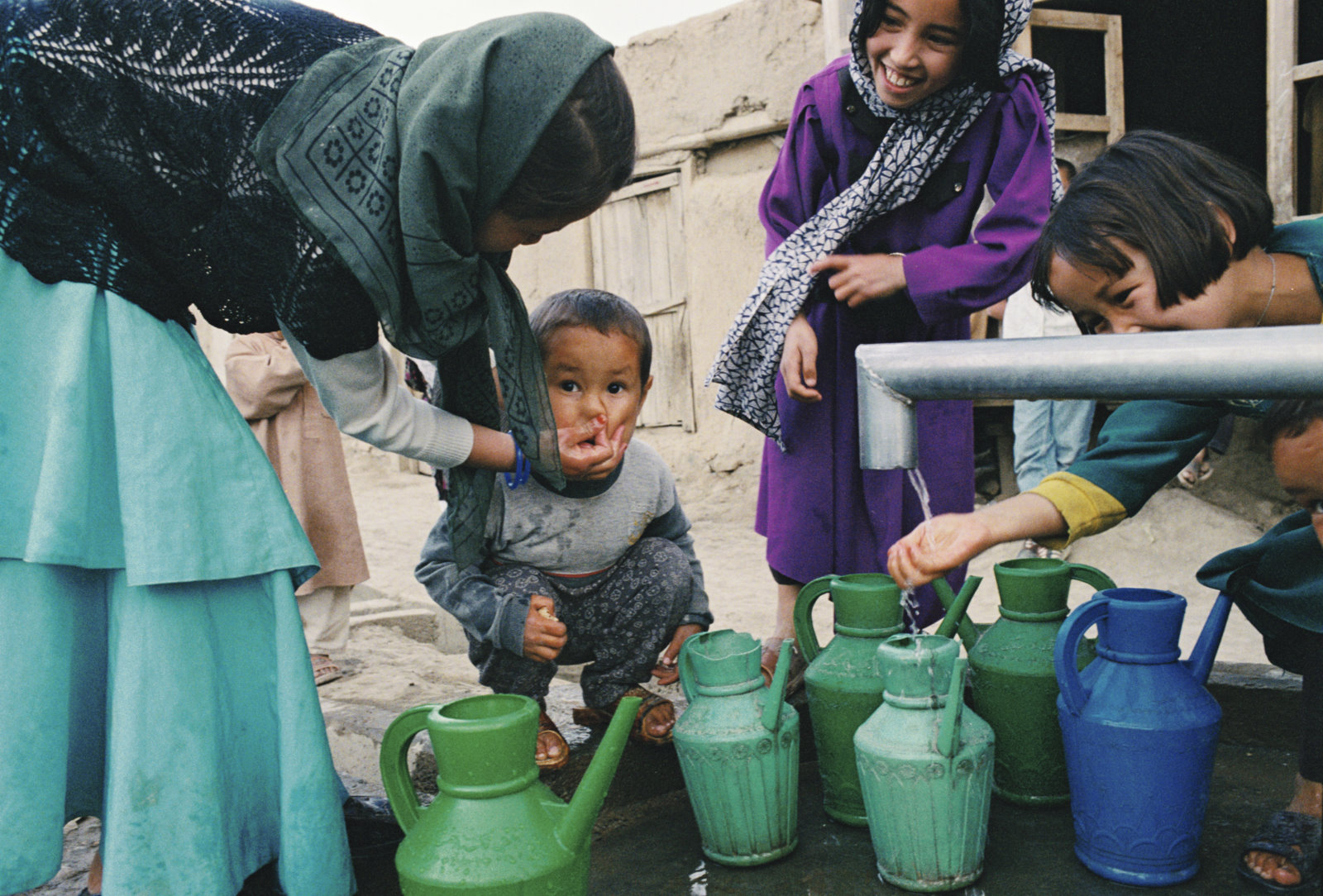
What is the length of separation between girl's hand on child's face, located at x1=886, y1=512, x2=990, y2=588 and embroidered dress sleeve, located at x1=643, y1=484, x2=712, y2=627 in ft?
2.29

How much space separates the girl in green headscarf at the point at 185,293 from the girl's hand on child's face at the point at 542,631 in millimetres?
506

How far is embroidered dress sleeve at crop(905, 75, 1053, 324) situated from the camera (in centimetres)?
219

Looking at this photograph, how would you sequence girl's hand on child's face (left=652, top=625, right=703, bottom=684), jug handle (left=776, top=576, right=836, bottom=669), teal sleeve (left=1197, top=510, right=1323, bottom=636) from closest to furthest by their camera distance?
teal sleeve (left=1197, top=510, right=1323, bottom=636) < jug handle (left=776, top=576, right=836, bottom=669) < girl's hand on child's face (left=652, top=625, right=703, bottom=684)

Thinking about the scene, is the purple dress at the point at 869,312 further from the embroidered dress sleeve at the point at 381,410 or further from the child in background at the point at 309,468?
the child in background at the point at 309,468

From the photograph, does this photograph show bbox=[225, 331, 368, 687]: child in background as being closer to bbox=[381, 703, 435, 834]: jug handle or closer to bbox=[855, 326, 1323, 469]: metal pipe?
bbox=[381, 703, 435, 834]: jug handle

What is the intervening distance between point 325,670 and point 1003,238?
2.78 metres

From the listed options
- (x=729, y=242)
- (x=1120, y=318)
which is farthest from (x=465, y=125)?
(x=729, y=242)

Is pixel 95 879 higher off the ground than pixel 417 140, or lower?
lower

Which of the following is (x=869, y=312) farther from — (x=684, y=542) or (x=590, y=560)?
(x=590, y=560)

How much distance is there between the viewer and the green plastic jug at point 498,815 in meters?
1.30

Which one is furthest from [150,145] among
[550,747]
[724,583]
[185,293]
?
[724,583]

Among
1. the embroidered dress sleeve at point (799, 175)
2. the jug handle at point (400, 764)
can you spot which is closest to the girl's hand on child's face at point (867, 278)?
the embroidered dress sleeve at point (799, 175)

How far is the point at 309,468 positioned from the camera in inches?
152

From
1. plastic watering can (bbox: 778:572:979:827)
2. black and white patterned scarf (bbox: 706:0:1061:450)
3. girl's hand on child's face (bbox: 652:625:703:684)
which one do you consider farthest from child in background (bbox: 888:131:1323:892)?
girl's hand on child's face (bbox: 652:625:703:684)
